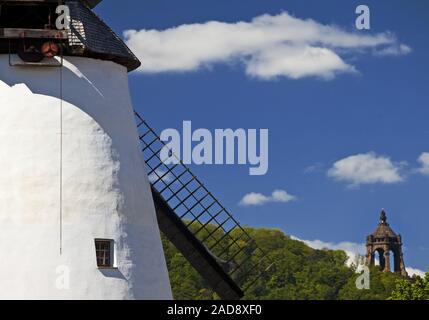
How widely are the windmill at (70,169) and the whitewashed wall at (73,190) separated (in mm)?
21

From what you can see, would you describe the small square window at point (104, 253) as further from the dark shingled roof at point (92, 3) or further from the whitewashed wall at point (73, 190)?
the dark shingled roof at point (92, 3)

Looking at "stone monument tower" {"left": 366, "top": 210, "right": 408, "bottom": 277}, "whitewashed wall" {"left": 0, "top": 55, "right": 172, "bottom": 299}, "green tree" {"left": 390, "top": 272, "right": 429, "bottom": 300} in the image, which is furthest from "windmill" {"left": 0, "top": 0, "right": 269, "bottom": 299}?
"stone monument tower" {"left": 366, "top": 210, "right": 408, "bottom": 277}

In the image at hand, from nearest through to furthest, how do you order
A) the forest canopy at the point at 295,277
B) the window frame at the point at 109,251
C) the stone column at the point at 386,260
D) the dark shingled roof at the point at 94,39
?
the window frame at the point at 109,251
the dark shingled roof at the point at 94,39
the forest canopy at the point at 295,277
the stone column at the point at 386,260

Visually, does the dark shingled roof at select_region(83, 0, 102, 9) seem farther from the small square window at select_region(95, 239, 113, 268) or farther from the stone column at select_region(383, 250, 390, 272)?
the stone column at select_region(383, 250, 390, 272)

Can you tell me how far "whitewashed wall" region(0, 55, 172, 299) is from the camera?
979 inches

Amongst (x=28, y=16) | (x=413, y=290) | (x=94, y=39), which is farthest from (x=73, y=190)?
(x=413, y=290)

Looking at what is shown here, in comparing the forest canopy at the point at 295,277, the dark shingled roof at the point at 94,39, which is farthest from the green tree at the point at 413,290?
the forest canopy at the point at 295,277

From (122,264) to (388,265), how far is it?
105123 mm

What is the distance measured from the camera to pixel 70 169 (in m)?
25.4

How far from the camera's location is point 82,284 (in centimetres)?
2498

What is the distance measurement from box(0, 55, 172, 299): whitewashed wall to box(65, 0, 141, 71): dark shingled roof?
0.27m

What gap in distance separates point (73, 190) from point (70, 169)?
46cm

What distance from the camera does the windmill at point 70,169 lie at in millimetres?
24922
